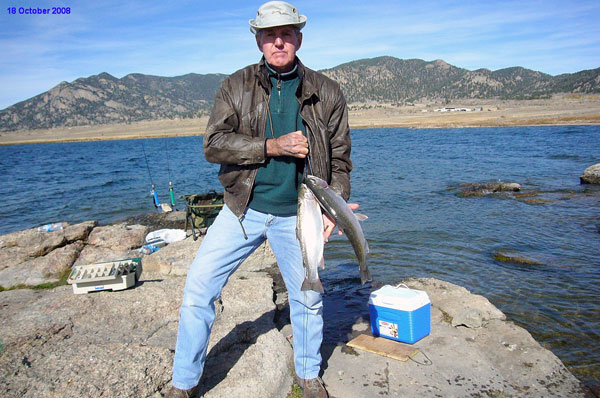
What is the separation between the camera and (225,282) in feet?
12.1

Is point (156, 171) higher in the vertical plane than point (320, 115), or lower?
lower

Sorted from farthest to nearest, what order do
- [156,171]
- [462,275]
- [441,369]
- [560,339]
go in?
[156,171] → [462,275] → [560,339] → [441,369]

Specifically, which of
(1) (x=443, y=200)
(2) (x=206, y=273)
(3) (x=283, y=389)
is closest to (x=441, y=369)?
(3) (x=283, y=389)

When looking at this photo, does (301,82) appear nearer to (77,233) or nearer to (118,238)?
(118,238)

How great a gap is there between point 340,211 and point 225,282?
116 cm

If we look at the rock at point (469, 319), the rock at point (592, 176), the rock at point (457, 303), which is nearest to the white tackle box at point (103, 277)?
the rock at point (457, 303)

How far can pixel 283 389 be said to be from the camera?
4078 mm

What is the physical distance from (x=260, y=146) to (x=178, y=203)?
17627 millimetres

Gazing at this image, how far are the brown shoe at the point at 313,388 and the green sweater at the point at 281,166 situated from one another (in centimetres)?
157

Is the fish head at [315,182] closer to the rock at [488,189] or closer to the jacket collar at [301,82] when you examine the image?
the jacket collar at [301,82]

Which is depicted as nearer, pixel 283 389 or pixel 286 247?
pixel 286 247

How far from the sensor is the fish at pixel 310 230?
134 inches

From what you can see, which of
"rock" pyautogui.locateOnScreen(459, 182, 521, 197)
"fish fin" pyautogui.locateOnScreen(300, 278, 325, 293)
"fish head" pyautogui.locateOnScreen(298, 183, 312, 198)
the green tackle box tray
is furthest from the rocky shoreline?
"rock" pyautogui.locateOnScreen(459, 182, 521, 197)

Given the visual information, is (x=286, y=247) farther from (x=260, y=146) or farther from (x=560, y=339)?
(x=560, y=339)
